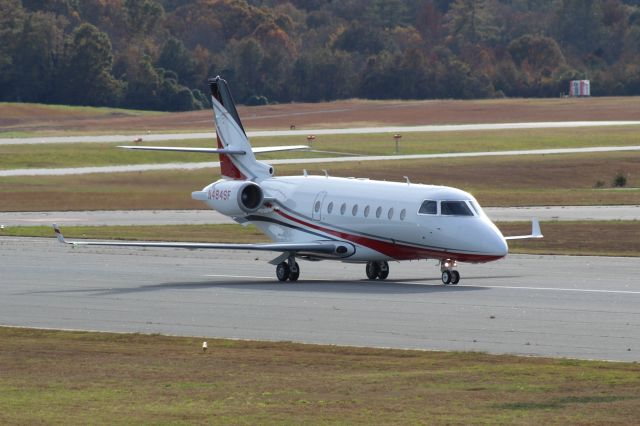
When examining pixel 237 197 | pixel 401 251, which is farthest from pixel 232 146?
pixel 401 251

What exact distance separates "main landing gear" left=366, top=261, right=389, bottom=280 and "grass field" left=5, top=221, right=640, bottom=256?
28.5 ft

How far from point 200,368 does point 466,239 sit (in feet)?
42.2

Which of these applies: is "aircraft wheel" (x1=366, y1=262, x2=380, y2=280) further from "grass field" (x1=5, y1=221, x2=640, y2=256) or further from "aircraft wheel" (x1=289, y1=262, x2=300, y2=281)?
"grass field" (x1=5, y1=221, x2=640, y2=256)

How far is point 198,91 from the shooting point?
150 m

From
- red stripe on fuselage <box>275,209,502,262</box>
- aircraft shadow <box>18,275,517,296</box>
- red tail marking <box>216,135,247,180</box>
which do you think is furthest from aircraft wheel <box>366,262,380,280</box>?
red tail marking <box>216,135,247,180</box>

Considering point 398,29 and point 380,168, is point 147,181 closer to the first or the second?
point 380,168

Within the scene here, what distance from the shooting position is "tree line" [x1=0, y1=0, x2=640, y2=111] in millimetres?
143250

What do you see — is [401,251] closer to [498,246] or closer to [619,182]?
[498,246]

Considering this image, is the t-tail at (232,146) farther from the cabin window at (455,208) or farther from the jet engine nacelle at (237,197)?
the cabin window at (455,208)

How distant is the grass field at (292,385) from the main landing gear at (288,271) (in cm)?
1106

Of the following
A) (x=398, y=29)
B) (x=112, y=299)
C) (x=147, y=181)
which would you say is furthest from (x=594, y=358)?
(x=398, y=29)

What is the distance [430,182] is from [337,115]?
53.1m

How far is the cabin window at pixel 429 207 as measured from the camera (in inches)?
1315

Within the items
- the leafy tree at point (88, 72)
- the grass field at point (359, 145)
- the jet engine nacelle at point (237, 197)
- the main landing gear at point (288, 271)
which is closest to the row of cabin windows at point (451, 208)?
the main landing gear at point (288, 271)
